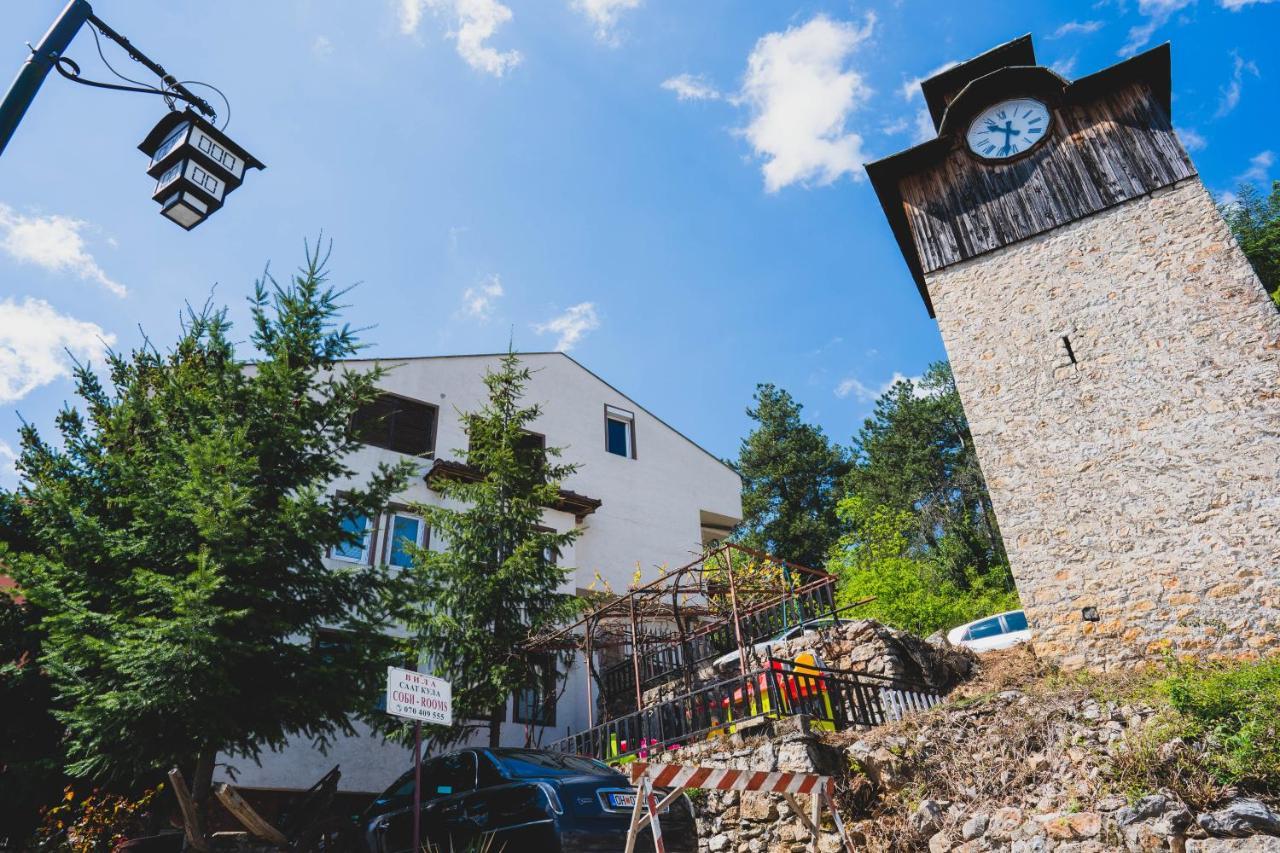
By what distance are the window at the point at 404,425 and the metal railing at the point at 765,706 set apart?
977 centimetres

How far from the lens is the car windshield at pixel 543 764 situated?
25.3ft

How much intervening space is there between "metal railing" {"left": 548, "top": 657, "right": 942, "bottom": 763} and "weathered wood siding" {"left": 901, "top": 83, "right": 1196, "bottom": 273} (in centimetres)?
905

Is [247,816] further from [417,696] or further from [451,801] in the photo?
[417,696]

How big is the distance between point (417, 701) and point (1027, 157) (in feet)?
50.0

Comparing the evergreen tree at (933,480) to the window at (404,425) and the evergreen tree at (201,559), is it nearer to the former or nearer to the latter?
the window at (404,425)

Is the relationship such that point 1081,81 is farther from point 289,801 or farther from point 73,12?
point 289,801

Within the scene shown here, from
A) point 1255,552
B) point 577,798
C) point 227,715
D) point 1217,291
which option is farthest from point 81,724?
point 1217,291

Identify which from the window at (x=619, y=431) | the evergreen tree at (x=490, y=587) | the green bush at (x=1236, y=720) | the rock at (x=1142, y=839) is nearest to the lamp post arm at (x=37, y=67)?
the evergreen tree at (x=490, y=587)

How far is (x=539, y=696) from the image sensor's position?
1631 cm

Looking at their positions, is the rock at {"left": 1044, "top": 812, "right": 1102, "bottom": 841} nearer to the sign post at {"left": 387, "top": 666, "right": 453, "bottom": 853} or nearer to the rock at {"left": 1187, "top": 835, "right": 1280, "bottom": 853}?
the rock at {"left": 1187, "top": 835, "right": 1280, "bottom": 853}

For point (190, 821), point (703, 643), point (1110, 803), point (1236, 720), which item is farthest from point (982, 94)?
point (190, 821)

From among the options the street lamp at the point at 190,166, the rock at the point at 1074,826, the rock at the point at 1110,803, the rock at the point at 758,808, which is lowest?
the rock at the point at 1074,826

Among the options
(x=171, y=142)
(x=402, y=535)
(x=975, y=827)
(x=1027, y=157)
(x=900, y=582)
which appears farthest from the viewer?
(x=900, y=582)

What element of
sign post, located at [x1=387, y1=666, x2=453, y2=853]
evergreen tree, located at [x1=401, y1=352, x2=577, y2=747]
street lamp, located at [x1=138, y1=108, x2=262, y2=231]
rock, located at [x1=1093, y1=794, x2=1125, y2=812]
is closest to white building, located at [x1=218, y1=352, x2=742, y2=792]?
evergreen tree, located at [x1=401, y1=352, x2=577, y2=747]
